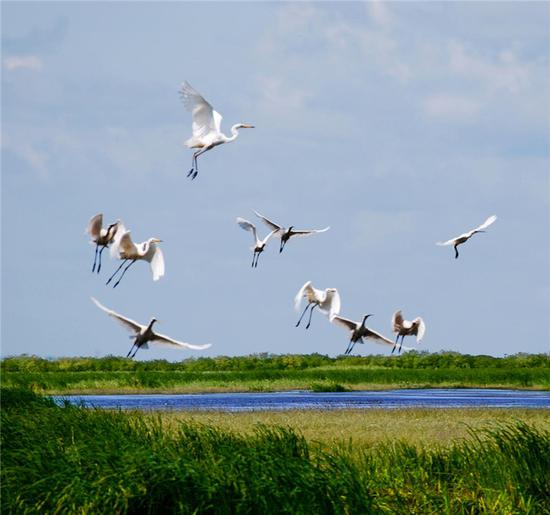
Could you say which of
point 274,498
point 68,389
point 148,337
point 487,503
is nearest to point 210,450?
point 274,498

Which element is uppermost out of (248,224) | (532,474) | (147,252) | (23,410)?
(248,224)

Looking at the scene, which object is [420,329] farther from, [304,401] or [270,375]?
[270,375]

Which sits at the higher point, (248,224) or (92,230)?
(248,224)

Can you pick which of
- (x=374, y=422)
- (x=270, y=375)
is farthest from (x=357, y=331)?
(x=270, y=375)

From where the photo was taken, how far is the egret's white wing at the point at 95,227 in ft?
69.9

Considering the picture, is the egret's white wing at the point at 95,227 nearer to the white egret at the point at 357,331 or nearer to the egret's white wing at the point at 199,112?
the egret's white wing at the point at 199,112

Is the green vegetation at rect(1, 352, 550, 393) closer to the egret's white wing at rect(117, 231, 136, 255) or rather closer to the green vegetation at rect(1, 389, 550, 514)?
the egret's white wing at rect(117, 231, 136, 255)

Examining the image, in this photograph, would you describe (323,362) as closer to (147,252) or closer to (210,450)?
(147,252)

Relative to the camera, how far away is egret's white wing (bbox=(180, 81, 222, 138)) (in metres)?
23.0

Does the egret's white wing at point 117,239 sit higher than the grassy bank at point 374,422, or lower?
higher

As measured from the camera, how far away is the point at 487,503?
37.1 feet

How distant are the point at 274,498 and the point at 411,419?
12.8 m

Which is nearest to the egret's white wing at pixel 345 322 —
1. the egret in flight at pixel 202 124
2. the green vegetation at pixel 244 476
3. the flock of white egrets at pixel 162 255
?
the flock of white egrets at pixel 162 255

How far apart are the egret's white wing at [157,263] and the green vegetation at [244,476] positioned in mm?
8234
